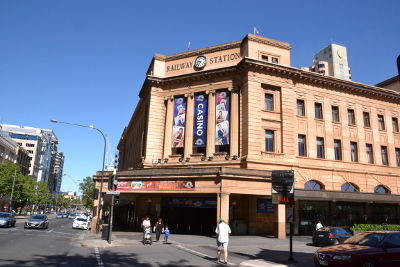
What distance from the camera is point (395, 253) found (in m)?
9.88

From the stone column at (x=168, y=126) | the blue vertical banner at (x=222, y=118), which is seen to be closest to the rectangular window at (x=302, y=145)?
the blue vertical banner at (x=222, y=118)

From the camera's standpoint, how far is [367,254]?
9648mm

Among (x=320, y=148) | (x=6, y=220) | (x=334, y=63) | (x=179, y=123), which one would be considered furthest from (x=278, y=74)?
(x=334, y=63)

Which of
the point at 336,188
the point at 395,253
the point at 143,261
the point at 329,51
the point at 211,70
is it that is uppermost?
the point at 329,51

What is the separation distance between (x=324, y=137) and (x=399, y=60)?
91.1ft

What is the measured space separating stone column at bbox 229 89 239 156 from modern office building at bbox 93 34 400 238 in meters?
0.10

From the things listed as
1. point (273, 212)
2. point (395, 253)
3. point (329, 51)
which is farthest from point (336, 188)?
point (329, 51)

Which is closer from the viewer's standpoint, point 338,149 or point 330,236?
point 330,236

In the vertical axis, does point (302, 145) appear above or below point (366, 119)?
below

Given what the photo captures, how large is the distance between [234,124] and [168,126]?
749cm

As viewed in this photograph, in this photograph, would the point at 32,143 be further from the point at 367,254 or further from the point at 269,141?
the point at 367,254

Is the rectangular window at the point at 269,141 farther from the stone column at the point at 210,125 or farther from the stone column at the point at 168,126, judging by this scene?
the stone column at the point at 168,126

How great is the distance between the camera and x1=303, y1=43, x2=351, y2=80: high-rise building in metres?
114

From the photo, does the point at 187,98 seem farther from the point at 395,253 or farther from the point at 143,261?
the point at 395,253
